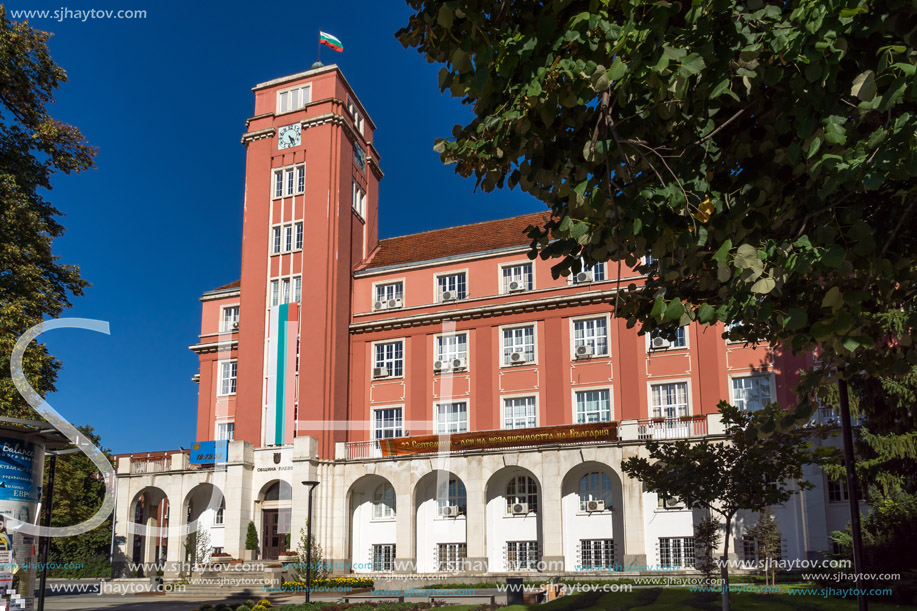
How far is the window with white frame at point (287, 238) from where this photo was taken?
43156 millimetres

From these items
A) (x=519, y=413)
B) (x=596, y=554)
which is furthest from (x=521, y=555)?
(x=519, y=413)

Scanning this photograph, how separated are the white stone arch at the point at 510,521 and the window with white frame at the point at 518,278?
9370 millimetres

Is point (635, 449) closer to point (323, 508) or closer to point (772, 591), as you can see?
point (772, 591)

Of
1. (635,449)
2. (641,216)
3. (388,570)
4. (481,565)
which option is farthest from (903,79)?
(388,570)

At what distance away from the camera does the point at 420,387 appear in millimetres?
41344

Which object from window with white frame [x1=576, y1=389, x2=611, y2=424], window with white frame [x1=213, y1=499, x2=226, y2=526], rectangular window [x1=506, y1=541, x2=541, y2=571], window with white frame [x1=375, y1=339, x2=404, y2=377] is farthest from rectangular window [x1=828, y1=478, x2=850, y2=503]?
window with white frame [x1=213, y1=499, x2=226, y2=526]

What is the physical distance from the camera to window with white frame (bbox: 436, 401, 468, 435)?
132 ft

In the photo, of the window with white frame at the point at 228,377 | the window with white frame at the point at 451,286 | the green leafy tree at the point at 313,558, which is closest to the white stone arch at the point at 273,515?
the green leafy tree at the point at 313,558

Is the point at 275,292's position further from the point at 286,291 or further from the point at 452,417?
the point at 452,417

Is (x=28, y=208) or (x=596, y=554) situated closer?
(x=28, y=208)

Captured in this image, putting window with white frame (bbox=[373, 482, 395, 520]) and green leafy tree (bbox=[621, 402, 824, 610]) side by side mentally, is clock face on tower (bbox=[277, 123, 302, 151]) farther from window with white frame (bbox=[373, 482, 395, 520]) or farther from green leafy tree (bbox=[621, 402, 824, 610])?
green leafy tree (bbox=[621, 402, 824, 610])

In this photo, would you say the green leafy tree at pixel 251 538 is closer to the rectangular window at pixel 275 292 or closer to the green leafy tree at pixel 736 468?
the rectangular window at pixel 275 292

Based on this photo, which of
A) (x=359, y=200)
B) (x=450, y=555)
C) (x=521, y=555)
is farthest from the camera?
(x=359, y=200)

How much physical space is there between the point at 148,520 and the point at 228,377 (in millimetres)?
9794
